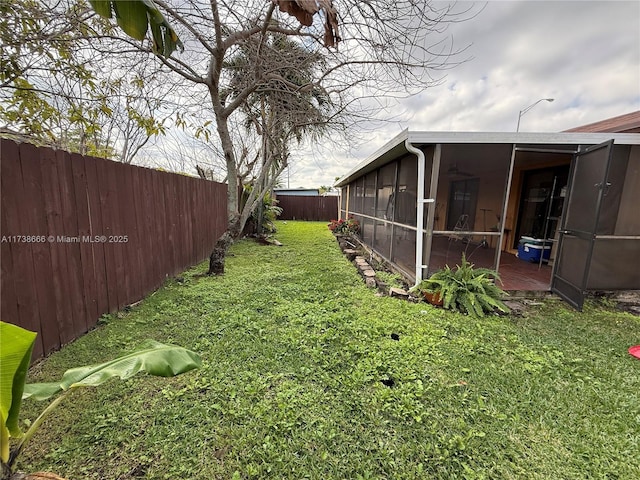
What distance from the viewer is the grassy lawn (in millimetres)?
1572

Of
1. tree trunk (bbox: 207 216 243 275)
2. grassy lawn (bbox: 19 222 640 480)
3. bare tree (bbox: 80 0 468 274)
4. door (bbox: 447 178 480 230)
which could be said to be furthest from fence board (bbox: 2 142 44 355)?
door (bbox: 447 178 480 230)

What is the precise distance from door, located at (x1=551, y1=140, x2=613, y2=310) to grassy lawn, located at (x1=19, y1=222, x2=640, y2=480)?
0.64 m

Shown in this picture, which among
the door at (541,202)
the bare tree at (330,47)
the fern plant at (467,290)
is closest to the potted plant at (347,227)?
the door at (541,202)

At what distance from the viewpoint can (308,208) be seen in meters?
19.7

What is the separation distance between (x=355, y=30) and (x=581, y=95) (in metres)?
7.29

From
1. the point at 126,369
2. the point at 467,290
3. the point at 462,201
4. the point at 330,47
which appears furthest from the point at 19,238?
the point at 462,201

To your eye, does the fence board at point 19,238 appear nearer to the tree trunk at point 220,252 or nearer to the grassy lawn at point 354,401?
the grassy lawn at point 354,401

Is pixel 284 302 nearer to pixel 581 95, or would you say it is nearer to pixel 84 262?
pixel 84 262

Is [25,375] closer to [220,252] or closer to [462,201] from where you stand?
[220,252]

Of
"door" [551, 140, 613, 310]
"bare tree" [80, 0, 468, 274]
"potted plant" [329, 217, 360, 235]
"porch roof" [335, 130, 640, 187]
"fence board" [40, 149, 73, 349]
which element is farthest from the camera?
"potted plant" [329, 217, 360, 235]

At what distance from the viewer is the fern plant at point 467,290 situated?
→ 3.68 metres

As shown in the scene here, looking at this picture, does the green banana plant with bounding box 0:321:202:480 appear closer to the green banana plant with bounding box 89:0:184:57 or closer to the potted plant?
the green banana plant with bounding box 89:0:184:57

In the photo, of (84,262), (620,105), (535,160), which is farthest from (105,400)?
(620,105)

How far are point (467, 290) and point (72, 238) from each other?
191 inches
